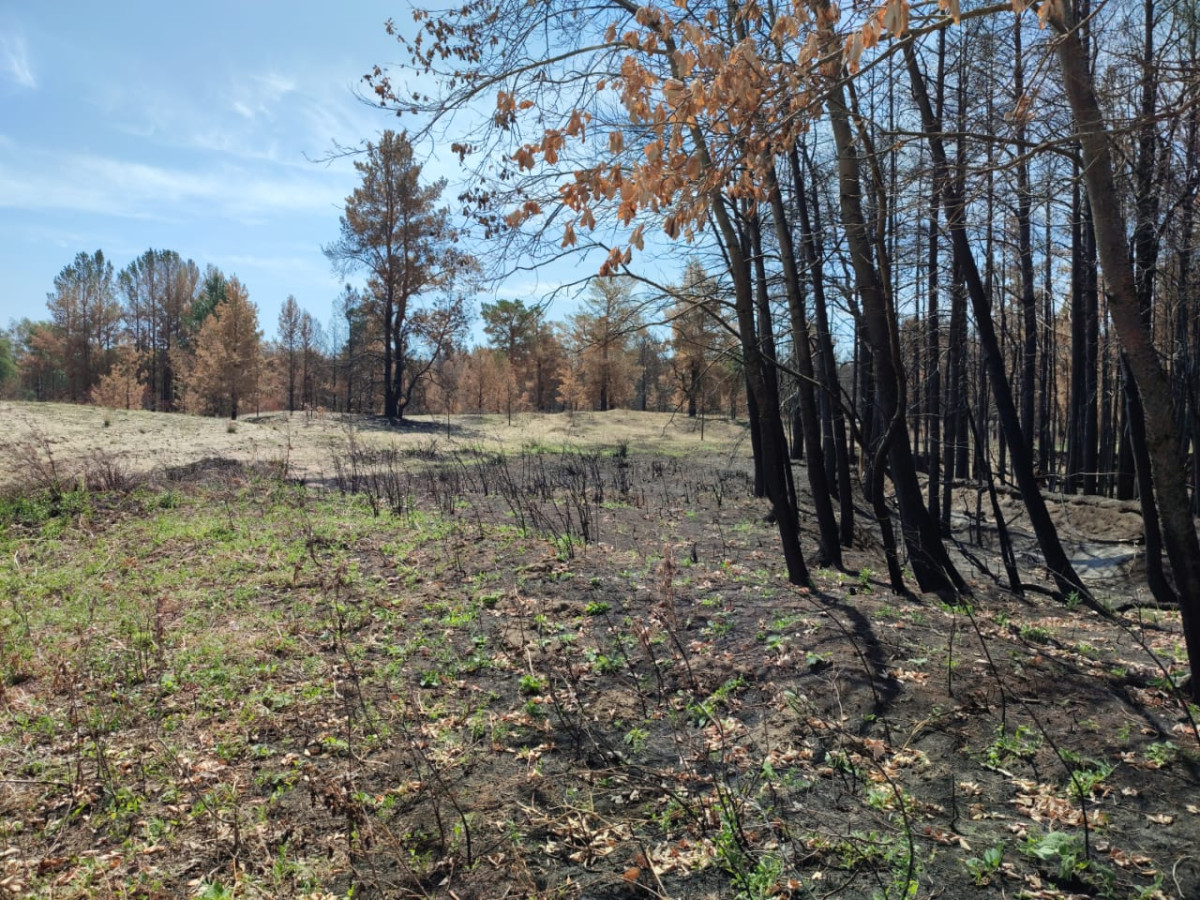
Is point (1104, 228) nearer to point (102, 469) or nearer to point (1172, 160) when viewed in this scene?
point (1172, 160)

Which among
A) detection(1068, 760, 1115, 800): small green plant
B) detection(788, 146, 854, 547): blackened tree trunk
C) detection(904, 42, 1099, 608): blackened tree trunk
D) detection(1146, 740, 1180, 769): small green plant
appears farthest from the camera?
detection(788, 146, 854, 547): blackened tree trunk

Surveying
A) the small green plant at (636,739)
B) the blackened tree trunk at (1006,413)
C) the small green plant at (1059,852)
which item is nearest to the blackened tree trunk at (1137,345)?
the small green plant at (1059,852)

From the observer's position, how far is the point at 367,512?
448 inches

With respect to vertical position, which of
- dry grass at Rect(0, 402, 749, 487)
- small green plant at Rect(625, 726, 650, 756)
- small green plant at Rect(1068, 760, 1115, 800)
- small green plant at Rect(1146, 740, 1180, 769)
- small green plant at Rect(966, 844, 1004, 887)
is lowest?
small green plant at Rect(625, 726, 650, 756)

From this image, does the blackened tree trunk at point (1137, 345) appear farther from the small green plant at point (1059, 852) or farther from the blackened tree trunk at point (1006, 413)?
the blackened tree trunk at point (1006, 413)

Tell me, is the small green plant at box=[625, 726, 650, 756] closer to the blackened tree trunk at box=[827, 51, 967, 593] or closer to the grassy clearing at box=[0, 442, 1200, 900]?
the grassy clearing at box=[0, 442, 1200, 900]

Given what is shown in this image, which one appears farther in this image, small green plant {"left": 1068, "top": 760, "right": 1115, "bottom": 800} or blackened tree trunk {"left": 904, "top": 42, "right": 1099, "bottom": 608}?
blackened tree trunk {"left": 904, "top": 42, "right": 1099, "bottom": 608}

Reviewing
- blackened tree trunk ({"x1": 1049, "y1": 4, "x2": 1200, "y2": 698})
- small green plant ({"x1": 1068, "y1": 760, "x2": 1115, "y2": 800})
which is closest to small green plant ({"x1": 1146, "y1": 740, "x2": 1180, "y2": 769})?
small green plant ({"x1": 1068, "y1": 760, "x2": 1115, "y2": 800})

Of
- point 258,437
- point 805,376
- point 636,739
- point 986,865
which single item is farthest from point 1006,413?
point 258,437

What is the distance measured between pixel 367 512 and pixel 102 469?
545 centimetres

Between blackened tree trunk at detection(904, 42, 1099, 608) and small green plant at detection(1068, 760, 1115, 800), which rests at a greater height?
blackened tree trunk at detection(904, 42, 1099, 608)

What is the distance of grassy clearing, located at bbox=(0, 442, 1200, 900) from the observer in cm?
305

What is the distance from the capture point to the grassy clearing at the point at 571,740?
3.05m

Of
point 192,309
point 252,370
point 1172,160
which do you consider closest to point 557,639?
point 1172,160
